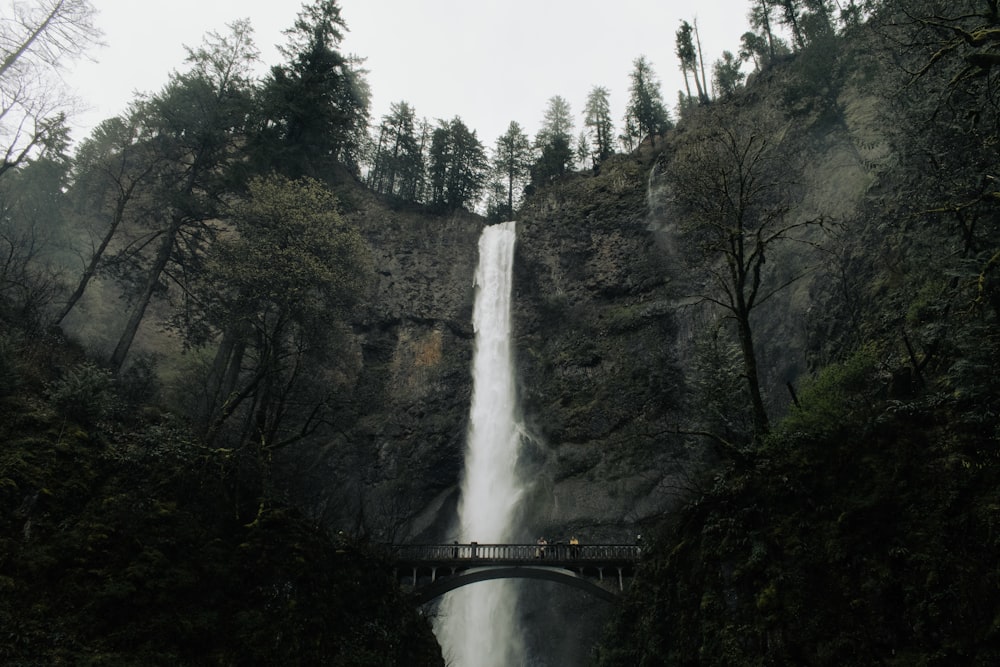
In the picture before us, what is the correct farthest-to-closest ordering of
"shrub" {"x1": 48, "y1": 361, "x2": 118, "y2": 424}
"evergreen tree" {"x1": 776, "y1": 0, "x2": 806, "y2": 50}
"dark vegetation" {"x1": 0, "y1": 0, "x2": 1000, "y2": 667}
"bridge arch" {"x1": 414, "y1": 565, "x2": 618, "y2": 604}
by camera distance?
"evergreen tree" {"x1": 776, "y1": 0, "x2": 806, "y2": 50} → "bridge arch" {"x1": 414, "y1": 565, "x2": 618, "y2": 604} → "shrub" {"x1": 48, "y1": 361, "x2": 118, "y2": 424} → "dark vegetation" {"x1": 0, "y1": 0, "x2": 1000, "y2": 667}

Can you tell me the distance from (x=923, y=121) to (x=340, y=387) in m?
29.5

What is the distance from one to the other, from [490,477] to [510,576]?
9.08 m

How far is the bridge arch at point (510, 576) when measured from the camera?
22750mm

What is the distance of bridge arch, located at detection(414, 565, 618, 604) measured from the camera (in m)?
22.8

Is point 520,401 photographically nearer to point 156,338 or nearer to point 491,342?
point 491,342

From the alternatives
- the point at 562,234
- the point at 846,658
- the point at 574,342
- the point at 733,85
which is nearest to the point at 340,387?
the point at 574,342

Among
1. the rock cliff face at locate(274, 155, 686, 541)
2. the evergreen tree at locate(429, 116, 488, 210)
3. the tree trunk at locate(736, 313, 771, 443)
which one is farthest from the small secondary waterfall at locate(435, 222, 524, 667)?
the tree trunk at locate(736, 313, 771, 443)

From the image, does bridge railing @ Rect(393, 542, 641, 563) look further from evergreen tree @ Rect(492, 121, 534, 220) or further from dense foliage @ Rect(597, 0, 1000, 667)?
evergreen tree @ Rect(492, 121, 534, 220)

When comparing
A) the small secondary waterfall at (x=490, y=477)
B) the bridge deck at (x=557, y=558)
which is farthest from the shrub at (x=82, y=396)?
the small secondary waterfall at (x=490, y=477)

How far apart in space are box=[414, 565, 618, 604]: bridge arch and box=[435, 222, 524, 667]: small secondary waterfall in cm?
584

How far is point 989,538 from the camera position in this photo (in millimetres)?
6820

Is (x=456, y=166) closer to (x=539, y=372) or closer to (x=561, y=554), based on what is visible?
(x=539, y=372)

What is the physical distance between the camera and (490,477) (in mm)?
32094

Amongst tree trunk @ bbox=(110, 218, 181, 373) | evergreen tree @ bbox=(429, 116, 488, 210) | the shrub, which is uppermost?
evergreen tree @ bbox=(429, 116, 488, 210)
